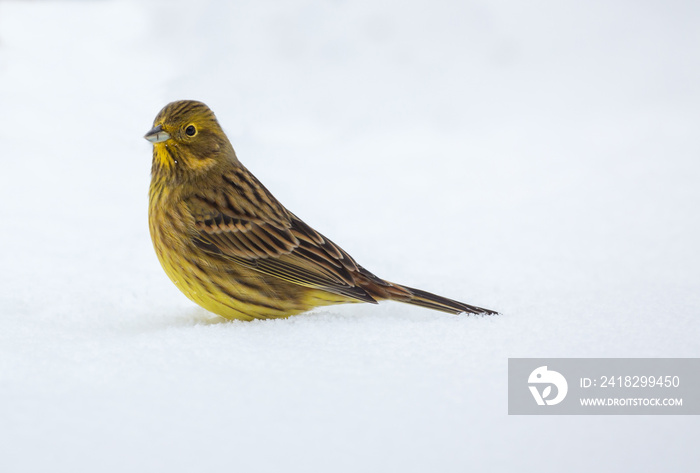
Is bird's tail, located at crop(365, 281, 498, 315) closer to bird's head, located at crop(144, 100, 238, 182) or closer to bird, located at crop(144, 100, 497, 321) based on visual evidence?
bird, located at crop(144, 100, 497, 321)

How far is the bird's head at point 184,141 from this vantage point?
3805 mm

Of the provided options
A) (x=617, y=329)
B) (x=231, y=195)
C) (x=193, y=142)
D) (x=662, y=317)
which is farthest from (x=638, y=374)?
(x=193, y=142)

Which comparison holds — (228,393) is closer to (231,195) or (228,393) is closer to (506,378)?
(506,378)

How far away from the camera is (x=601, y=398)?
105 inches

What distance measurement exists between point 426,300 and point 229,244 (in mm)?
1132

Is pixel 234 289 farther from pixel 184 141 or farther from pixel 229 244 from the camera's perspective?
pixel 184 141

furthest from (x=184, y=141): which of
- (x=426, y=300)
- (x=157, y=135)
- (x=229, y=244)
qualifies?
(x=426, y=300)

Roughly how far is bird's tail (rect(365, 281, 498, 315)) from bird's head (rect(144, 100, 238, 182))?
3.99 feet

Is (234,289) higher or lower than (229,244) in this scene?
lower

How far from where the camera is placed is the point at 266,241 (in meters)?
3.79

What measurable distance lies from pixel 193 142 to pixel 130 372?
1495mm

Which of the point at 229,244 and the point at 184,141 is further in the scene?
the point at 184,141

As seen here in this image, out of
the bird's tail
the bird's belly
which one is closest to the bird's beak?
the bird's belly

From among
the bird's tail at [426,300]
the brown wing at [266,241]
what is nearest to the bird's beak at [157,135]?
the brown wing at [266,241]
